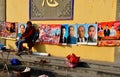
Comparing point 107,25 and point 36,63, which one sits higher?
point 107,25

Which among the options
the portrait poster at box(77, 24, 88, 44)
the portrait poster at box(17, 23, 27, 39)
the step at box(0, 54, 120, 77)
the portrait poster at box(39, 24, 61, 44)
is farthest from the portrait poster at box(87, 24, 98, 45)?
the portrait poster at box(17, 23, 27, 39)

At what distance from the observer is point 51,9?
39.9 ft

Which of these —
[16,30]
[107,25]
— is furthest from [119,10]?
[16,30]

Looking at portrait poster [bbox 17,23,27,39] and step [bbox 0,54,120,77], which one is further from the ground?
portrait poster [bbox 17,23,27,39]

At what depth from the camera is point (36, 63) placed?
1106cm

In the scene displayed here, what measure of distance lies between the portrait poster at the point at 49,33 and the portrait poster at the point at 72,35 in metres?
0.48

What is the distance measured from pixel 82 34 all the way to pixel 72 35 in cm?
46

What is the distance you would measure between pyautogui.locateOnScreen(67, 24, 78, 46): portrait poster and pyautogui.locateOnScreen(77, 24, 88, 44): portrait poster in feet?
0.51

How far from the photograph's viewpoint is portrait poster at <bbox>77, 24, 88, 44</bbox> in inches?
435

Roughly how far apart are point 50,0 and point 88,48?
8.06 feet

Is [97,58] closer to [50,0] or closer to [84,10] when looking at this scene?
[84,10]

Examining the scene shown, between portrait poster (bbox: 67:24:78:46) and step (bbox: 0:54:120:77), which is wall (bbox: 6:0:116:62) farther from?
step (bbox: 0:54:120:77)

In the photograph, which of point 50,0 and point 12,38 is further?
point 12,38

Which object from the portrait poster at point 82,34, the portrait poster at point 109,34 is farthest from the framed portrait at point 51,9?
the portrait poster at point 109,34
